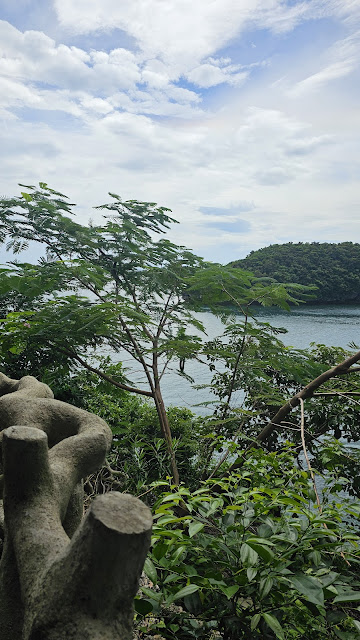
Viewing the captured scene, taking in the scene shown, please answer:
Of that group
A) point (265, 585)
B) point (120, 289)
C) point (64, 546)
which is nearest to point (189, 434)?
point (120, 289)

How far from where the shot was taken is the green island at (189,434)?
122 centimetres

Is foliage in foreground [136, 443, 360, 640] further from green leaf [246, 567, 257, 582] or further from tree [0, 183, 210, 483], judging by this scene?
tree [0, 183, 210, 483]

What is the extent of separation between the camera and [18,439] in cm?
91

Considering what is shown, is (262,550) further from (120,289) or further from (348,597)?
(120,289)

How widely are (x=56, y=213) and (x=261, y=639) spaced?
317 cm

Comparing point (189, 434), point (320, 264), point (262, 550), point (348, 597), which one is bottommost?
point (189, 434)

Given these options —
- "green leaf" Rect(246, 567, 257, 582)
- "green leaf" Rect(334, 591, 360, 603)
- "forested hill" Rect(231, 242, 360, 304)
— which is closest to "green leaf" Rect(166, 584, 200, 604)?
"green leaf" Rect(246, 567, 257, 582)

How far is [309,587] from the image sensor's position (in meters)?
1.16

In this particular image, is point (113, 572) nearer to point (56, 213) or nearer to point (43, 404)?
point (43, 404)

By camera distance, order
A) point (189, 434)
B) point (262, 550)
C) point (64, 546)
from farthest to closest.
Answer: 1. point (189, 434)
2. point (262, 550)
3. point (64, 546)

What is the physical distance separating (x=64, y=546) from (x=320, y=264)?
713 cm

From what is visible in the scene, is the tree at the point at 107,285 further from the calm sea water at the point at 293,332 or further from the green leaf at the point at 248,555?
the green leaf at the point at 248,555

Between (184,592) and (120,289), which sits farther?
(120,289)

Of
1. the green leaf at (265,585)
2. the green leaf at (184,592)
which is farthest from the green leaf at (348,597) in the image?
the green leaf at (184,592)
